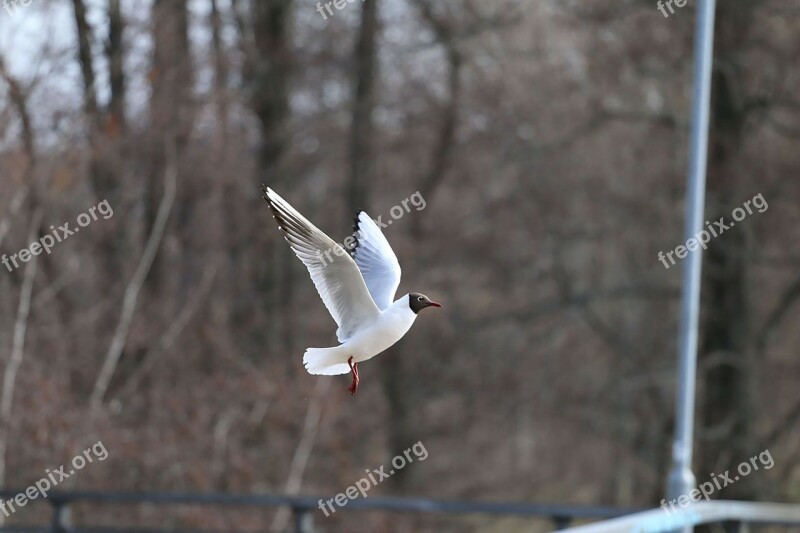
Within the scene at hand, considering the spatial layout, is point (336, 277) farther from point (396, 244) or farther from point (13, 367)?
point (396, 244)

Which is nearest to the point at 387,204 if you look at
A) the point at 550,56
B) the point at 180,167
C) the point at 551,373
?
the point at 550,56

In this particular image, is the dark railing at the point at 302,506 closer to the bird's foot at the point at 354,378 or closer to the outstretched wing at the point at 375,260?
the outstretched wing at the point at 375,260

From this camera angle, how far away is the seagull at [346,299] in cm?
290

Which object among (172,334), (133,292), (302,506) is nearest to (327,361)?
(302,506)

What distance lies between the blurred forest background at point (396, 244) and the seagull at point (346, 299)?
344 inches

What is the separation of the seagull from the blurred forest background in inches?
344

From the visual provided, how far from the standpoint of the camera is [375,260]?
3855 millimetres

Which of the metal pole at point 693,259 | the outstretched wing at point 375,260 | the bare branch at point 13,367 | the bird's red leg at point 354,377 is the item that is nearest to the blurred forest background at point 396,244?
the bare branch at point 13,367

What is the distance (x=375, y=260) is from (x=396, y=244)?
15023 mm

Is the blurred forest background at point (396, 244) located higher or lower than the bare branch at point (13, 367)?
higher

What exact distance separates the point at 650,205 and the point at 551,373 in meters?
5.87

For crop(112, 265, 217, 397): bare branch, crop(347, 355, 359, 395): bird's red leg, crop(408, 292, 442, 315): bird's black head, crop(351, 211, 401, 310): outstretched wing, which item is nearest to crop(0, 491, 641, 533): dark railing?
crop(112, 265, 217, 397): bare branch

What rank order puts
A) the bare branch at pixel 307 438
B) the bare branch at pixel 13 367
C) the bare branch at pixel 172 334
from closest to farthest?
the bare branch at pixel 13 367
the bare branch at pixel 172 334
the bare branch at pixel 307 438

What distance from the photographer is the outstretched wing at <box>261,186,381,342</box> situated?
10.3 feet
